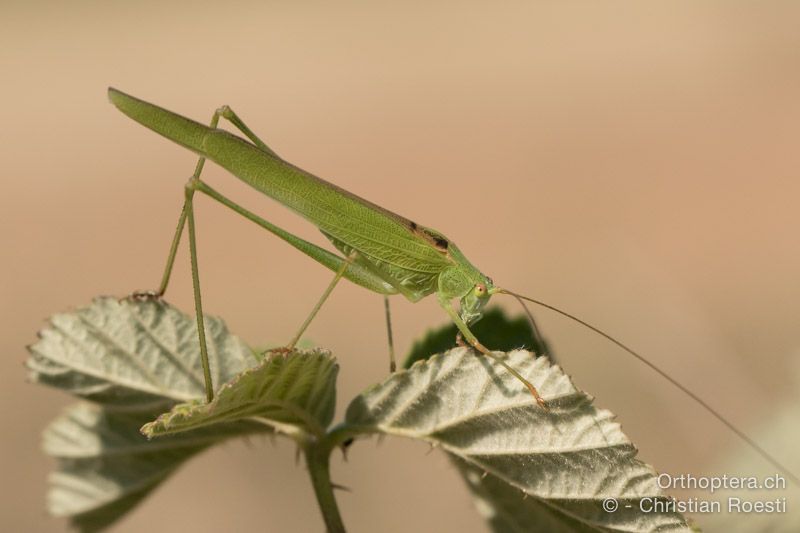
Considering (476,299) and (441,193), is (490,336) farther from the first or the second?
(441,193)

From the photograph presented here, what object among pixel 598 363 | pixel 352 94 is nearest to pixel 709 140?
pixel 598 363

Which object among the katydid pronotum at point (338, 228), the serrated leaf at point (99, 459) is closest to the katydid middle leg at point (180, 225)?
the katydid pronotum at point (338, 228)

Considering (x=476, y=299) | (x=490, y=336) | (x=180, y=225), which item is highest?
(x=476, y=299)

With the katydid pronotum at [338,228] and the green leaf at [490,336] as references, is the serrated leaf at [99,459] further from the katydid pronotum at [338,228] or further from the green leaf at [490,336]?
the green leaf at [490,336]

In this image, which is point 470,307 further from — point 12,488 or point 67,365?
point 12,488

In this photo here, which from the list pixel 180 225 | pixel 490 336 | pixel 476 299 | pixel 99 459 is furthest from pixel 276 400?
pixel 476 299
